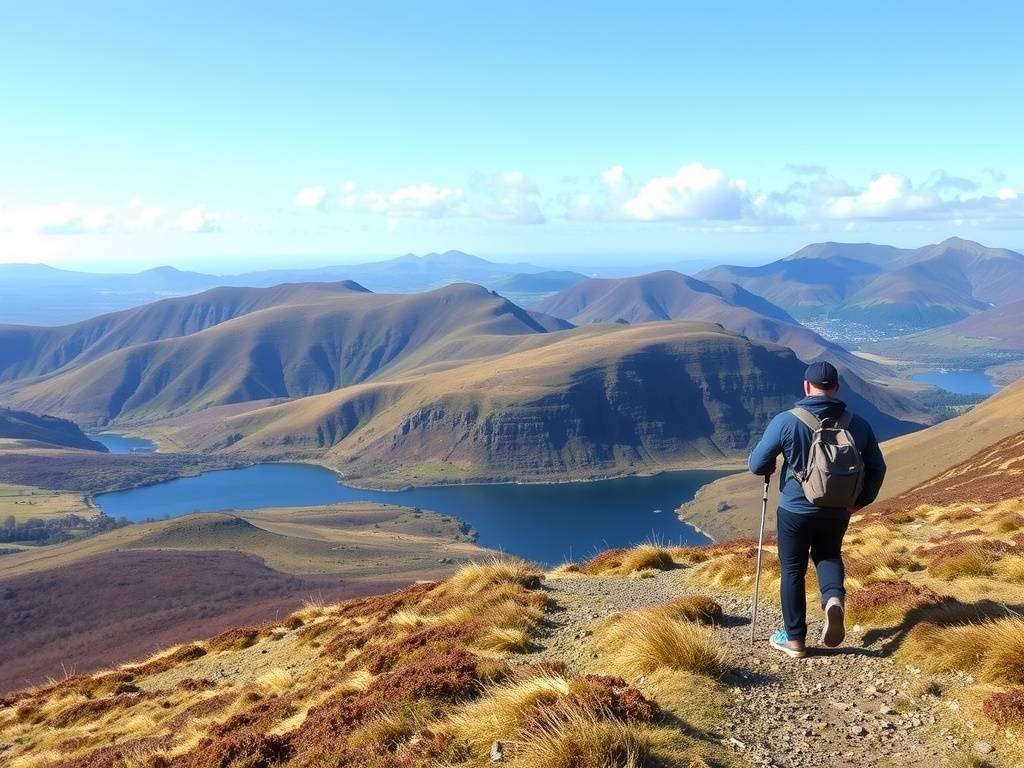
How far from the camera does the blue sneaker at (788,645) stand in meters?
9.71

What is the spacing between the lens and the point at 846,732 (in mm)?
7727

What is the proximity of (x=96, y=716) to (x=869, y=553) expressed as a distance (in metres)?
18.8

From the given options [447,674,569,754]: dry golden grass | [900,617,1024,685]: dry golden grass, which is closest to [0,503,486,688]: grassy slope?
[447,674,569,754]: dry golden grass

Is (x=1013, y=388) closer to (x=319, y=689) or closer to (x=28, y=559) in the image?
(x=319, y=689)

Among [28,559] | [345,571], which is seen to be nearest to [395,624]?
[345,571]

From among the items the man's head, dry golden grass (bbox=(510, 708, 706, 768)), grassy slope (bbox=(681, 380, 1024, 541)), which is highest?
the man's head

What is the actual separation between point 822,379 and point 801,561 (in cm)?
236

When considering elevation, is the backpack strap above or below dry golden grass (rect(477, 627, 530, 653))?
above

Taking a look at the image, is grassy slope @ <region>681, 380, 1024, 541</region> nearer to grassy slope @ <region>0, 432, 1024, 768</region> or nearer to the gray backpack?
grassy slope @ <region>0, 432, 1024, 768</region>

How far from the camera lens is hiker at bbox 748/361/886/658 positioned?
9.02m

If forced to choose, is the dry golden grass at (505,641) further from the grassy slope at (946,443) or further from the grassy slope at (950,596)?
the grassy slope at (946,443)

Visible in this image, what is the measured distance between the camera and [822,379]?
9312 millimetres

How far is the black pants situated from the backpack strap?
1184 mm

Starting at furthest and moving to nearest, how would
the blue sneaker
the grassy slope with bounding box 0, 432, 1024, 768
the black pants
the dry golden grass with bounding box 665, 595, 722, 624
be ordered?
1. the dry golden grass with bounding box 665, 595, 722, 624
2. the blue sneaker
3. the black pants
4. the grassy slope with bounding box 0, 432, 1024, 768
